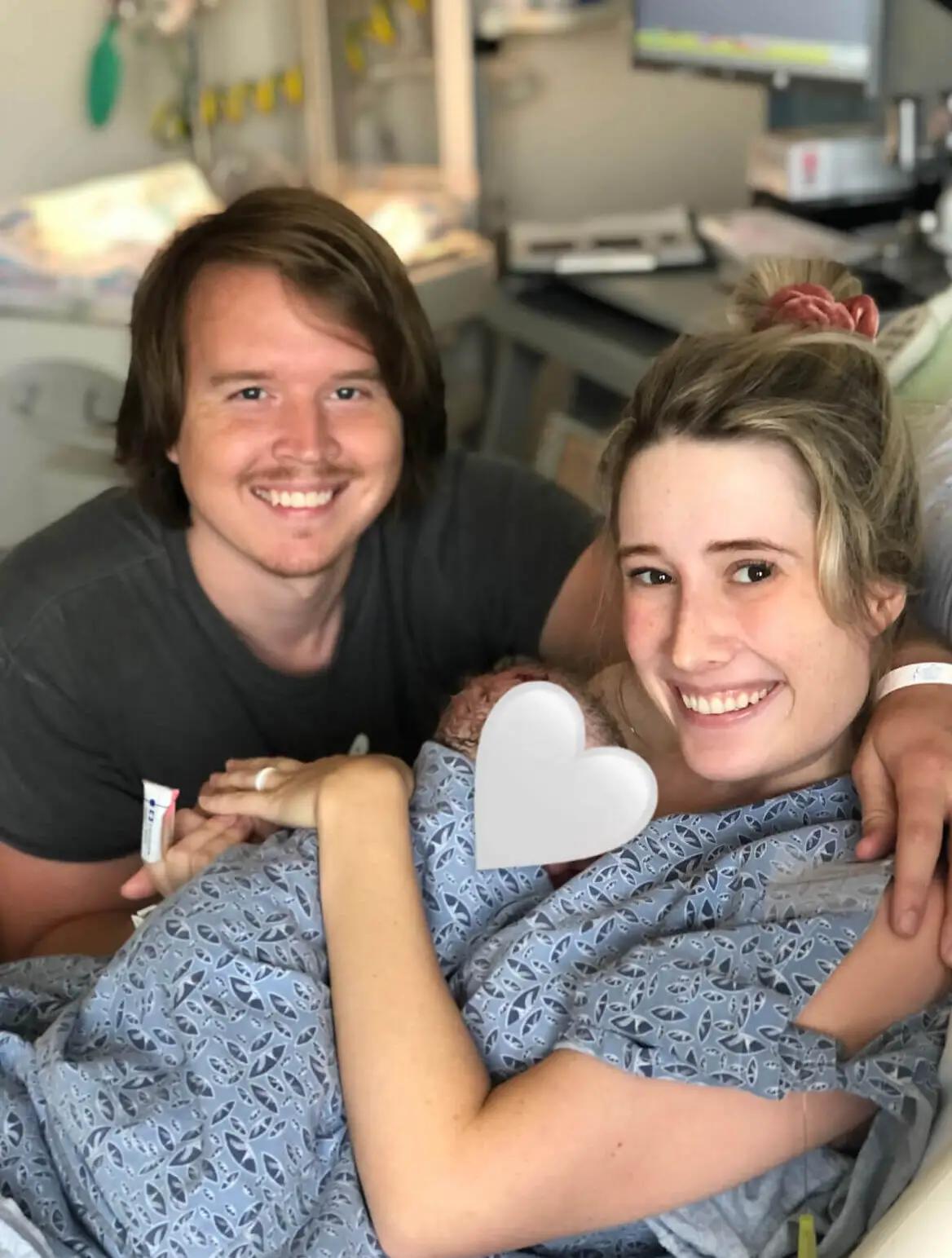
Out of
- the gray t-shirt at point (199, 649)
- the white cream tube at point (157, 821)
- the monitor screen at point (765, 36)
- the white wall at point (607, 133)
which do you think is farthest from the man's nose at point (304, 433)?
the white wall at point (607, 133)

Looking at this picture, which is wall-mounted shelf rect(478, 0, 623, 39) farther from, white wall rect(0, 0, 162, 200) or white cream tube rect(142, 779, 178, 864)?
white cream tube rect(142, 779, 178, 864)

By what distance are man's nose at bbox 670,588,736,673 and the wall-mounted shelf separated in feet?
7.80

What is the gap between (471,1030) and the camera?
1072 millimetres

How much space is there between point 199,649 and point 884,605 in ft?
2.56

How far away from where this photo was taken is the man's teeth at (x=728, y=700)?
3.53ft

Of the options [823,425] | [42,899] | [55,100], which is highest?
[55,100]

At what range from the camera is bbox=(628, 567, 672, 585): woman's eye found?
3.68 ft

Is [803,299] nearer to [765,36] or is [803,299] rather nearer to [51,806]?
[51,806]

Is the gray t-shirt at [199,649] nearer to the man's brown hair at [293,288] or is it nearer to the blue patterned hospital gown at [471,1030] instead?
the man's brown hair at [293,288]

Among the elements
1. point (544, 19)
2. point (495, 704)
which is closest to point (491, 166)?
point (544, 19)

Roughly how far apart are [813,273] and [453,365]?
84.2 inches

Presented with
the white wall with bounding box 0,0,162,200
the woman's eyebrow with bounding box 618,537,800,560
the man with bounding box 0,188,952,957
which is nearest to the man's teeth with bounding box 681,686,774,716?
the woman's eyebrow with bounding box 618,537,800,560

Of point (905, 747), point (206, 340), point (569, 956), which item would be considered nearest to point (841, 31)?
point (206, 340)

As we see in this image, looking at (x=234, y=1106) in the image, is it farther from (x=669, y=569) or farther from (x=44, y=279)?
(x=44, y=279)
